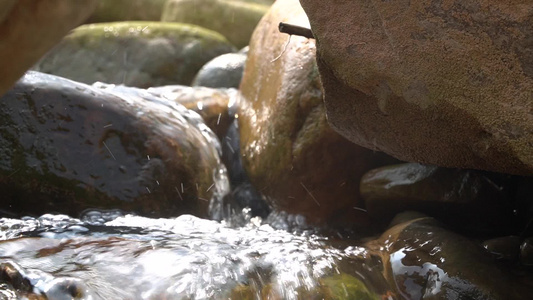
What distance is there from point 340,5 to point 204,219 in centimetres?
208

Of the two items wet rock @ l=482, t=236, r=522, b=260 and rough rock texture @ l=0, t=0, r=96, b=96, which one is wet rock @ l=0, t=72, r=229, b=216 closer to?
wet rock @ l=482, t=236, r=522, b=260

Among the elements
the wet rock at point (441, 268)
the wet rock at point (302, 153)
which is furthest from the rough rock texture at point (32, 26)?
the wet rock at point (302, 153)

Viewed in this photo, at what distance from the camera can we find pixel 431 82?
102 inches

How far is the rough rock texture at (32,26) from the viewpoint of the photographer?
96cm

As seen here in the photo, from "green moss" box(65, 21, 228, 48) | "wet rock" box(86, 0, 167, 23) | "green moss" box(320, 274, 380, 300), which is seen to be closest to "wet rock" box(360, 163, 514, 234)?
"green moss" box(320, 274, 380, 300)

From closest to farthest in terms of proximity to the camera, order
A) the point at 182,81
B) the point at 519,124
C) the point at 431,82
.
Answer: the point at 519,124, the point at 431,82, the point at 182,81

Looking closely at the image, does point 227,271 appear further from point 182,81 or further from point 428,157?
point 182,81

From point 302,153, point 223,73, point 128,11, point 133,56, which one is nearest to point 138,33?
point 133,56

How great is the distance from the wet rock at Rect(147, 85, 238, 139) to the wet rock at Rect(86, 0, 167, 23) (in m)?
6.32

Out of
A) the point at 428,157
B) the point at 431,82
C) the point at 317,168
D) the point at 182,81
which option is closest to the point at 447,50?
the point at 431,82

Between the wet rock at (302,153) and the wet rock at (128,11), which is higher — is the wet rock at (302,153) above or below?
above

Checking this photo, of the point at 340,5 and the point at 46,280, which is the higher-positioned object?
the point at 340,5

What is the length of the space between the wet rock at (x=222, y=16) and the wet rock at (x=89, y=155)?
7.11 m

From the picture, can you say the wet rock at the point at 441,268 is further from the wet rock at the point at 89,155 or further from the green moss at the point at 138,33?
the green moss at the point at 138,33
